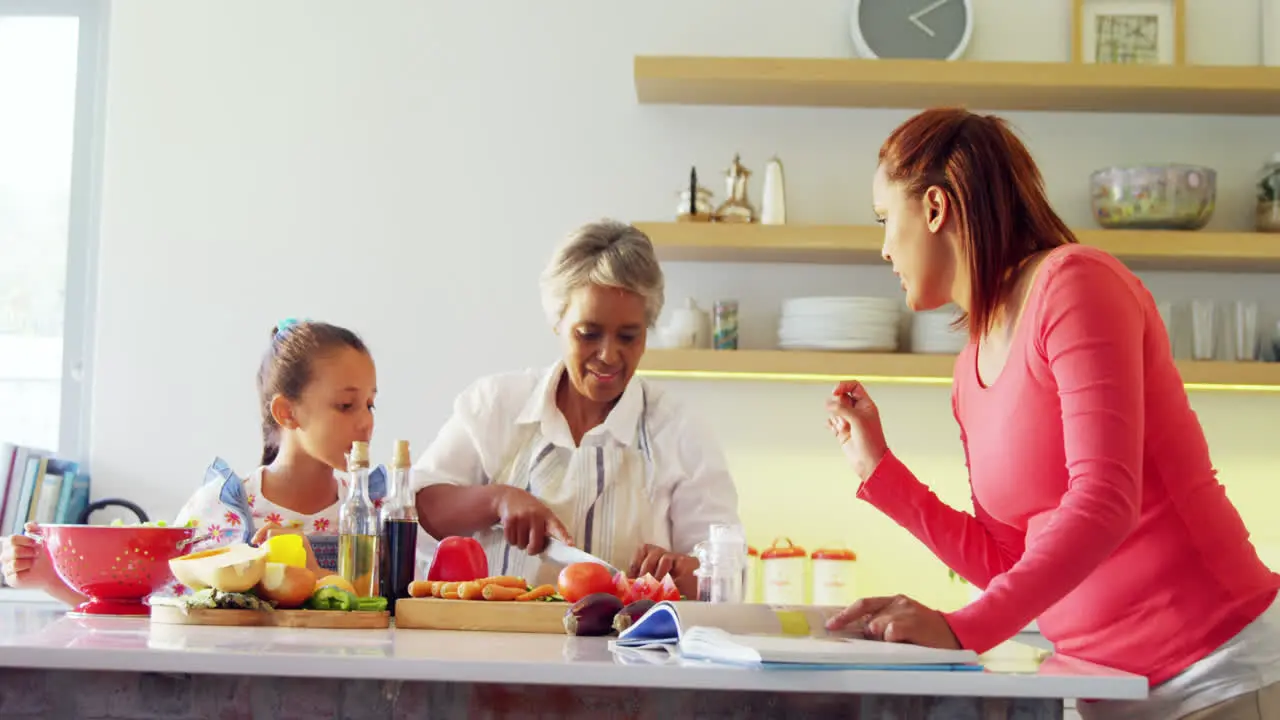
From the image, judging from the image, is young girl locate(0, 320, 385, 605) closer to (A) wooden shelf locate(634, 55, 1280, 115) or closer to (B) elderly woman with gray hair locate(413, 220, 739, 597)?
(B) elderly woman with gray hair locate(413, 220, 739, 597)

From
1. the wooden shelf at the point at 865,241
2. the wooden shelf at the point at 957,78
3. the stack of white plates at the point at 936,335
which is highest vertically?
the wooden shelf at the point at 957,78

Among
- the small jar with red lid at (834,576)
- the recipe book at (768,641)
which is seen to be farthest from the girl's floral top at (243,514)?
the small jar with red lid at (834,576)

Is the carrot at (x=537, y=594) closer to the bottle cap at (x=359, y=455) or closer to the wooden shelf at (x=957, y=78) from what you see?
the bottle cap at (x=359, y=455)

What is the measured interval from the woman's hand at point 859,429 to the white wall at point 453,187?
2.00 metres

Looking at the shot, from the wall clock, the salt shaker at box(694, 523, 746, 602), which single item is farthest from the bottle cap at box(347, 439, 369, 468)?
the wall clock

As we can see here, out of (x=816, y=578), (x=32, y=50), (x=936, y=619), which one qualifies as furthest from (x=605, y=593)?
(x=32, y=50)

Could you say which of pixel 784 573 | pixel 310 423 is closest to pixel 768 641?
pixel 310 423

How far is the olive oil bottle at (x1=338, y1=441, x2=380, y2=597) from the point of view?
5.73 ft

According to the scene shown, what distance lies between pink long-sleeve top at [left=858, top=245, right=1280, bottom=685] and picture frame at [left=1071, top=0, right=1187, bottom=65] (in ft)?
8.21

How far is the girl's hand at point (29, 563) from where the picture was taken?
180cm

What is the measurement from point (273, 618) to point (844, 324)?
2.26 m

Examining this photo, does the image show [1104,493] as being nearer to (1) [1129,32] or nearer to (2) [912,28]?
(2) [912,28]

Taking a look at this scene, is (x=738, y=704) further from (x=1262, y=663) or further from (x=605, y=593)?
(x=1262, y=663)

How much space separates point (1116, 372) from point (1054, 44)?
275cm
